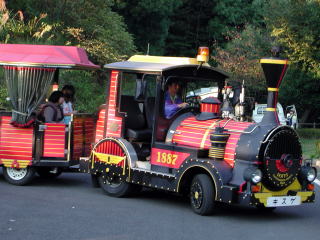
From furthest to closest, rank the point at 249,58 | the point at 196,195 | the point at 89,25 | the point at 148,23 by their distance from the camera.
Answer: the point at 148,23 < the point at 249,58 < the point at 89,25 < the point at 196,195

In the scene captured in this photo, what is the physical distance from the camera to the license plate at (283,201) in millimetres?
10789

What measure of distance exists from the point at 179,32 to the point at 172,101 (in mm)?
48617

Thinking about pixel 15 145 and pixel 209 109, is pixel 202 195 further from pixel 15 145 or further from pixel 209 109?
pixel 15 145

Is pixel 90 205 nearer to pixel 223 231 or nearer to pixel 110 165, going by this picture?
pixel 110 165

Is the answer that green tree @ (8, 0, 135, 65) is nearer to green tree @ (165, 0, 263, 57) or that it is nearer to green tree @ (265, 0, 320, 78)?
green tree @ (265, 0, 320, 78)

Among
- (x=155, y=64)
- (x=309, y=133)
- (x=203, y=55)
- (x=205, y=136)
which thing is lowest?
(x=309, y=133)

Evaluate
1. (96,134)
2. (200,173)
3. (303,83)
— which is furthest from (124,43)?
(200,173)

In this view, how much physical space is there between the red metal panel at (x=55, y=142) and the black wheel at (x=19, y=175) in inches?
18.4

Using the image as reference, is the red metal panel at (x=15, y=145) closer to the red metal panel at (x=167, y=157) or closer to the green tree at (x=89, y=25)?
the red metal panel at (x=167, y=157)


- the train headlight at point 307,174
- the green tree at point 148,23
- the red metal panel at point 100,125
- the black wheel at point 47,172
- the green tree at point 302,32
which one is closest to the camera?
the train headlight at point 307,174

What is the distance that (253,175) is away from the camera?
10.5m

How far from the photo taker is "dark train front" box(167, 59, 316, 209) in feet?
34.8

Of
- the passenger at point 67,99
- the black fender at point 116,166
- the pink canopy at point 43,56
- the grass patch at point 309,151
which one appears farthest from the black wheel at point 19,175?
the grass patch at point 309,151

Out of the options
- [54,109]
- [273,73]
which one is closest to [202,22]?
[54,109]
